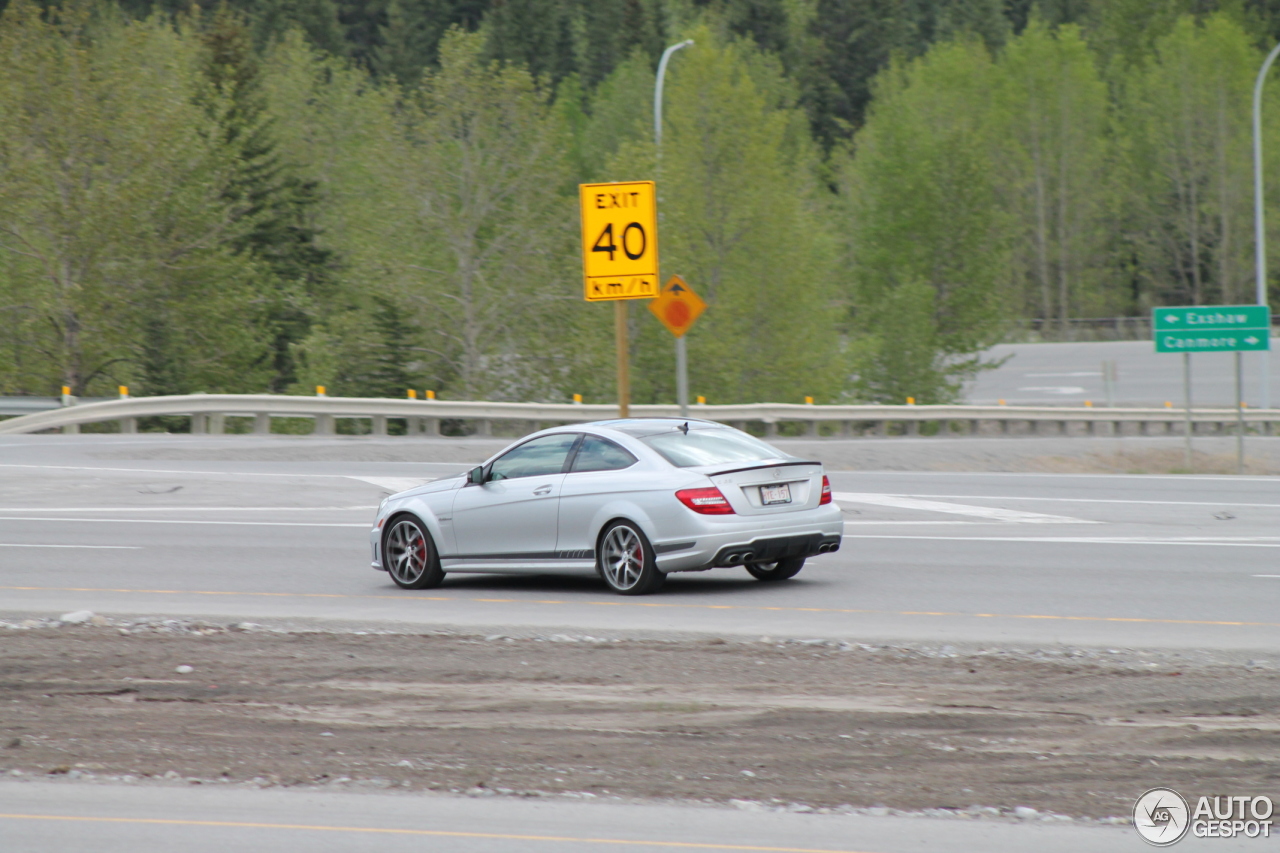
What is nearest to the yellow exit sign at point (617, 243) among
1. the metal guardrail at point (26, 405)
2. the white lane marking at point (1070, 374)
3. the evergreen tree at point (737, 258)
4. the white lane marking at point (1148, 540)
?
the white lane marking at point (1148, 540)

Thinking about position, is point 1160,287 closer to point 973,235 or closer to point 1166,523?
point 973,235

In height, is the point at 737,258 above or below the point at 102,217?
below

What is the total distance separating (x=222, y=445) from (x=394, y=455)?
11.4ft

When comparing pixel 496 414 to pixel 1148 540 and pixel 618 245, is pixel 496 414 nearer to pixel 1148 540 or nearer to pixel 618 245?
pixel 618 245

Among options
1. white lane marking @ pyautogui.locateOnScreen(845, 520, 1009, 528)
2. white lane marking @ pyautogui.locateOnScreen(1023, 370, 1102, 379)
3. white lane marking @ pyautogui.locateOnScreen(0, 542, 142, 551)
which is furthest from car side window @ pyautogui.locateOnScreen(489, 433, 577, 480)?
white lane marking @ pyautogui.locateOnScreen(1023, 370, 1102, 379)

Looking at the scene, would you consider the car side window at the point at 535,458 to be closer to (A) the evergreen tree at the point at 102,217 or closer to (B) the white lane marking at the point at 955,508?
(B) the white lane marking at the point at 955,508

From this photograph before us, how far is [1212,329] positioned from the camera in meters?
26.3

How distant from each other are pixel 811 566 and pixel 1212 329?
15.1 meters

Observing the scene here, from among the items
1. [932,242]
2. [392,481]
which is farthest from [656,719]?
[932,242]

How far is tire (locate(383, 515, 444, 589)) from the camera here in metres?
13.1

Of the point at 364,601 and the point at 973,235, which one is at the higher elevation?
the point at 973,235

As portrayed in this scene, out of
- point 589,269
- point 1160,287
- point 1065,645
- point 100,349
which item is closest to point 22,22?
point 100,349

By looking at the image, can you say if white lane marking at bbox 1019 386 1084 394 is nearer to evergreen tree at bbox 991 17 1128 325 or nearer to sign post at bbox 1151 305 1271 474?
evergreen tree at bbox 991 17 1128 325

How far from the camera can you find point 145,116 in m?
40.1
